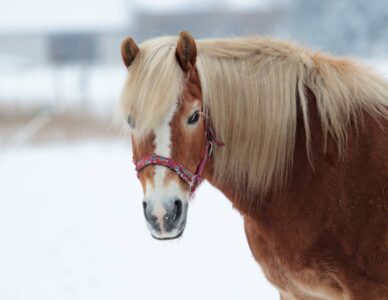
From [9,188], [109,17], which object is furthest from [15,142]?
Answer: [109,17]

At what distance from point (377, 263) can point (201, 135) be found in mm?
965

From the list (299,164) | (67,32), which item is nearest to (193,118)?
(299,164)

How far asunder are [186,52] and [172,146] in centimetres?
43

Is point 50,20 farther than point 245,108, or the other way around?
point 50,20

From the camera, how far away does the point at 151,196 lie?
189cm

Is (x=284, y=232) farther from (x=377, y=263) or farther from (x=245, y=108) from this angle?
(x=245, y=108)

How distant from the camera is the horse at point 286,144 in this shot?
2.02m

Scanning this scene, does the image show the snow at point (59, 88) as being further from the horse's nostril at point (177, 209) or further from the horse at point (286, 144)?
the horse's nostril at point (177, 209)

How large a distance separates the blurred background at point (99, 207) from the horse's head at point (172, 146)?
67cm

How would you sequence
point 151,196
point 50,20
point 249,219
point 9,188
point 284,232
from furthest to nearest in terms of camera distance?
1. point 50,20
2. point 9,188
3. point 249,219
4. point 284,232
5. point 151,196

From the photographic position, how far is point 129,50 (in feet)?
6.94

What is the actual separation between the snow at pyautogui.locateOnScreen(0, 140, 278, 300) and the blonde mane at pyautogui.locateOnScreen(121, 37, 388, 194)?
7.19 feet

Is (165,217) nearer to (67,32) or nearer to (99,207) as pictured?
(99,207)

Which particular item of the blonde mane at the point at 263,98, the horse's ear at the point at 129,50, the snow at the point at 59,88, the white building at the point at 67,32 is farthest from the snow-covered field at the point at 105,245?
the white building at the point at 67,32
